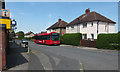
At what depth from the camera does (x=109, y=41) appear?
53.7 ft

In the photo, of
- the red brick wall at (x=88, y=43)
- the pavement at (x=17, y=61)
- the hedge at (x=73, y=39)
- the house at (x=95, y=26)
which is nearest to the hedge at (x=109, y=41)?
the red brick wall at (x=88, y=43)

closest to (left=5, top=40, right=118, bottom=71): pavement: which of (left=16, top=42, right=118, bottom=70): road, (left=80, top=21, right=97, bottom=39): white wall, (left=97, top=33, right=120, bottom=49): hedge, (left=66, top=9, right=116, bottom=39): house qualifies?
(left=16, top=42, right=118, bottom=70): road

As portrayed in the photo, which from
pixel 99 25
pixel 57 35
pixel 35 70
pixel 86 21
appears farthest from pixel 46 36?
pixel 35 70

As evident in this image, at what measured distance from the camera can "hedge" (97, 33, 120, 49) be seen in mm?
15530

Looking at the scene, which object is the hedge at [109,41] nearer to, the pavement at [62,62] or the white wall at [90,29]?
the pavement at [62,62]

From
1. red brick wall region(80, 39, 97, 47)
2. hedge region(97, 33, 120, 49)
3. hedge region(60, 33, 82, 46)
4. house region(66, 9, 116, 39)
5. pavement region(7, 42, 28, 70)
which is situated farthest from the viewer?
house region(66, 9, 116, 39)

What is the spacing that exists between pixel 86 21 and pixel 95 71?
2170 centimetres

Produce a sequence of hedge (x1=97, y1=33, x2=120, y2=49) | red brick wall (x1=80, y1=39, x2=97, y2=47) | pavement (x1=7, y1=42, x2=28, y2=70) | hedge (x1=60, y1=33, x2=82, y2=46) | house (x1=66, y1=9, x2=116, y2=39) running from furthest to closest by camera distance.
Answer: house (x1=66, y1=9, x2=116, y2=39) < hedge (x1=60, y1=33, x2=82, y2=46) < red brick wall (x1=80, y1=39, x2=97, y2=47) < hedge (x1=97, y1=33, x2=120, y2=49) < pavement (x1=7, y1=42, x2=28, y2=70)

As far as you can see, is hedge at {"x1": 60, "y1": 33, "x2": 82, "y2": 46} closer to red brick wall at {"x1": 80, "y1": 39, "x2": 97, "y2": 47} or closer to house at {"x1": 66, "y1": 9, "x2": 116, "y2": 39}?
red brick wall at {"x1": 80, "y1": 39, "x2": 97, "y2": 47}

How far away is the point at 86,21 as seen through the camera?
85.2 ft

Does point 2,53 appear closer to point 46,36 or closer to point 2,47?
point 2,47

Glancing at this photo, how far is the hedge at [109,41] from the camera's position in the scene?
1553 cm

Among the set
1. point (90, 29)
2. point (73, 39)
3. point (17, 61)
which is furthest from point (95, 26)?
point (17, 61)

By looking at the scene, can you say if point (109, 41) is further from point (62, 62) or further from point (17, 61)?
point (17, 61)
